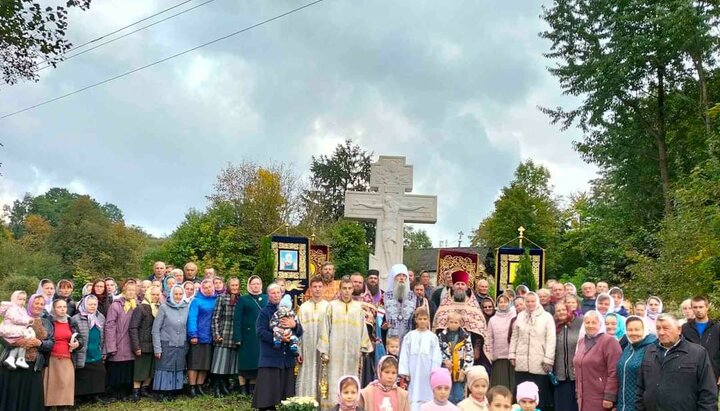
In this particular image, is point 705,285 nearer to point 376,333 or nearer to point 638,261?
point 638,261

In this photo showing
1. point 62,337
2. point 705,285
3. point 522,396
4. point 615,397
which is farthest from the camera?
point 705,285

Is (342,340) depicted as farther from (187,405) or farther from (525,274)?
(525,274)

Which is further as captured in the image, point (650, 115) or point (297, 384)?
point (650, 115)

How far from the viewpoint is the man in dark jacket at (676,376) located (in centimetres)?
552

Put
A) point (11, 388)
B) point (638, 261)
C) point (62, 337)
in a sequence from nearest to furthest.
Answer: point (11, 388) → point (62, 337) → point (638, 261)

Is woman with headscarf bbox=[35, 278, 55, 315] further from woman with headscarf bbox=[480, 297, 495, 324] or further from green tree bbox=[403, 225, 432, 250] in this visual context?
green tree bbox=[403, 225, 432, 250]

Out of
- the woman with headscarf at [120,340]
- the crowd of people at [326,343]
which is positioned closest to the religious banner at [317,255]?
the crowd of people at [326,343]

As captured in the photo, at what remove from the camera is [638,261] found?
17547 millimetres

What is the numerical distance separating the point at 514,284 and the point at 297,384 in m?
5.51

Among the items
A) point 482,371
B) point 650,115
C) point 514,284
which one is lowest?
point 482,371

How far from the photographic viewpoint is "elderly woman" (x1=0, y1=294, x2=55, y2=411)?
7.68 metres

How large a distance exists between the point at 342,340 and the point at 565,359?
252cm

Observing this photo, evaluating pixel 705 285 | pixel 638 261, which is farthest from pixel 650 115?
pixel 705 285

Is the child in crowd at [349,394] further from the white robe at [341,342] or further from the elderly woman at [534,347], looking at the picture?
the elderly woman at [534,347]
